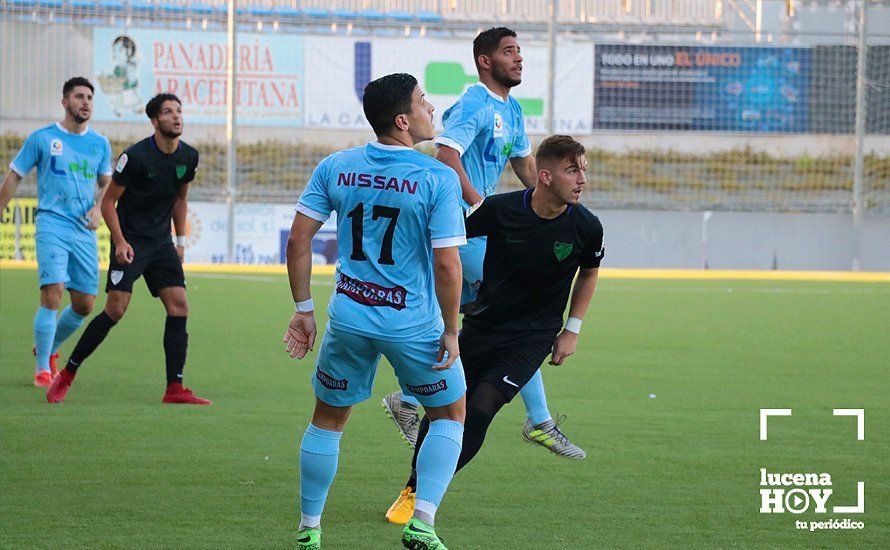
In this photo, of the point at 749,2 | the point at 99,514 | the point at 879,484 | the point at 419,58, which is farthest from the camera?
the point at 749,2

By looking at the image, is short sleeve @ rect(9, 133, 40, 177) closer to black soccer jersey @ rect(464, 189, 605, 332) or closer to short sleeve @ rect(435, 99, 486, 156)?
short sleeve @ rect(435, 99, 486, 156)

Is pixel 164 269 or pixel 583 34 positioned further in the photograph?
pixel 583 34

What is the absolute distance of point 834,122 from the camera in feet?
107

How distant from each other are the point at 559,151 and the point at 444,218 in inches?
41.8

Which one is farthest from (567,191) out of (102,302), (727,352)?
(102,302)

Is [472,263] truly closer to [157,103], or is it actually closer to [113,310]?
[157,103]

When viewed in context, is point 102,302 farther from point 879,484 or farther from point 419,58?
point 419,58

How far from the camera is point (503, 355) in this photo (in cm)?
584

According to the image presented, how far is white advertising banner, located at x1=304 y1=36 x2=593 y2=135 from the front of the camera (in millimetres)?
31594

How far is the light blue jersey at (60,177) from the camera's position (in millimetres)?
9898

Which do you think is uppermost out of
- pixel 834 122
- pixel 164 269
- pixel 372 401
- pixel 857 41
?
pixel 857 41

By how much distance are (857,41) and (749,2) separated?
10.8ft

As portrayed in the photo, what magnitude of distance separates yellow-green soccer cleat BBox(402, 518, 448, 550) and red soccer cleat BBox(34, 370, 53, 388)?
5.63m

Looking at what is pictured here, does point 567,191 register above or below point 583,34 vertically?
below
